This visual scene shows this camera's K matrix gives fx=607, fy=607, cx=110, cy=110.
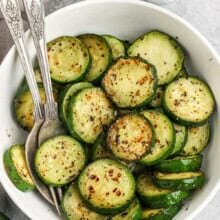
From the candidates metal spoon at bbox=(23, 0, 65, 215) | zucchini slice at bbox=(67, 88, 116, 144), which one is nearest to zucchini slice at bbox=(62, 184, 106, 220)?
metal spoon at bbox=(23, 0, 65, 215)

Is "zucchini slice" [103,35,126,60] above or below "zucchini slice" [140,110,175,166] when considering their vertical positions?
above

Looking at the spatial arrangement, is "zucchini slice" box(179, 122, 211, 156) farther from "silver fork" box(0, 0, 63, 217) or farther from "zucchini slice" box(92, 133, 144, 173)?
"silver fork" box(0, 0, 63, 217)

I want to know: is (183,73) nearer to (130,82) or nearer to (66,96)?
(130,82)

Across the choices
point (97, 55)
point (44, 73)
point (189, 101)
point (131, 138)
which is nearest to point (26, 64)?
point (44, 73)

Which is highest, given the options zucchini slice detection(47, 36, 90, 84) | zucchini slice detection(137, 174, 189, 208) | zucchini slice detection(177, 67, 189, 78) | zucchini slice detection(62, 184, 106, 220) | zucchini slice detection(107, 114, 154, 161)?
zucchini slice detection(47, 36, 90, 84)

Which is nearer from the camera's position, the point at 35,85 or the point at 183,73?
the point at 35,85

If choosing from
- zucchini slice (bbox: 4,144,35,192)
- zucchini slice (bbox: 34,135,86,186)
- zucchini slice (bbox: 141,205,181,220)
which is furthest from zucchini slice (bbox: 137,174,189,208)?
zucchini slice (bbox: 4,144,35,192)

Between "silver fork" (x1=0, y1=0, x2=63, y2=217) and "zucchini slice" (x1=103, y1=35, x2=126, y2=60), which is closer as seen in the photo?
"silver fork" (x1=0, y1=0, x2=63, y2=217)
